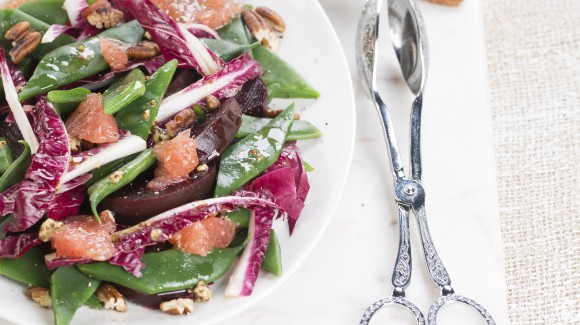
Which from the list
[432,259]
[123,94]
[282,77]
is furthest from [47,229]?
[432,259]

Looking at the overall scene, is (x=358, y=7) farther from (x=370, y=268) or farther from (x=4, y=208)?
(x=4, y=208)

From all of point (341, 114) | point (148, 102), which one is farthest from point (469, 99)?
point (148, 102)

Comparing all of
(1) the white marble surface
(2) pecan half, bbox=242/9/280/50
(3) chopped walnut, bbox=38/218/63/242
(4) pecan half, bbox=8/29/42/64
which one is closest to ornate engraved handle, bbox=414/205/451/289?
(1) the white marble surface

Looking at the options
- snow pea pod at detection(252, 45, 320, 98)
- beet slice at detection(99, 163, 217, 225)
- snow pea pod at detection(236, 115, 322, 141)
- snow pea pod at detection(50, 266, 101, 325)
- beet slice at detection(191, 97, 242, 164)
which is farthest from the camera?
snow pea pod at detection(252, 45, 320, 98)

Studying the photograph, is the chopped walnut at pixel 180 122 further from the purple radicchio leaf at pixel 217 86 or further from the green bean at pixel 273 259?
the green bean at pixel 273 259

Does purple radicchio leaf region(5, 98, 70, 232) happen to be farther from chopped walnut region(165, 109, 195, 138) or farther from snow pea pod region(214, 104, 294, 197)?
snow pea pod region(214, 104, 294, 197)

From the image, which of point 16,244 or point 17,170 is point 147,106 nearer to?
point 17,170
